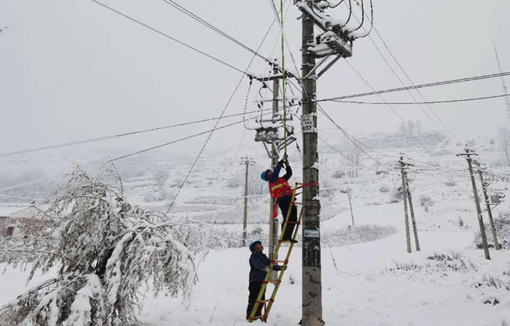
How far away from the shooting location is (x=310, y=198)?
535cm

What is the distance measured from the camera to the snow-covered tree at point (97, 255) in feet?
12.8

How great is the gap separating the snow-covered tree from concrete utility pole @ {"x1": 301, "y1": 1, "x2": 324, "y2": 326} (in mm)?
2001

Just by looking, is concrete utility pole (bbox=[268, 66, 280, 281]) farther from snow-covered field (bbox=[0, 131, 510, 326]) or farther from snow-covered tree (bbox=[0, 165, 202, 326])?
snow-covered tree (bbox=[0, 165, 202, 326])

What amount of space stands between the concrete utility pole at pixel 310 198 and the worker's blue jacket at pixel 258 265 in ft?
3.24

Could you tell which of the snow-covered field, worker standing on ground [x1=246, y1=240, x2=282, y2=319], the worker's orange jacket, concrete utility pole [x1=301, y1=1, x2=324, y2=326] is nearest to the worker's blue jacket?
worker standing on ground [x1=246, y1=240, x2=282, y2=319]

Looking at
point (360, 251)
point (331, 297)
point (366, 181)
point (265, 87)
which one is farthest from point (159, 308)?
point (366, 181)

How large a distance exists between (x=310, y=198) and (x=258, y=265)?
1788mm

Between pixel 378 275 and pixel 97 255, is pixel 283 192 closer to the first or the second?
pixel 97 255

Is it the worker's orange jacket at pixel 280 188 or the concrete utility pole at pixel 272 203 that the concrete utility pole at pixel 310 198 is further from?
the concrete utility pole at pixel 272 203

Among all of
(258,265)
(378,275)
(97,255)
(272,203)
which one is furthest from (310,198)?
(378,275)

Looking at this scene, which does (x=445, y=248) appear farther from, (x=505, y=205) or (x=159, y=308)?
(x=159, y=308)

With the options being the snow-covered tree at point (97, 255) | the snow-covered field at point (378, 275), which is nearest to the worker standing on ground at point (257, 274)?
the snow-covered field at point (378, 275)

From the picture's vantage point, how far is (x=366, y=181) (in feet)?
223

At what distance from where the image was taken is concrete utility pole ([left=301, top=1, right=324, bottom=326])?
4949 mm
